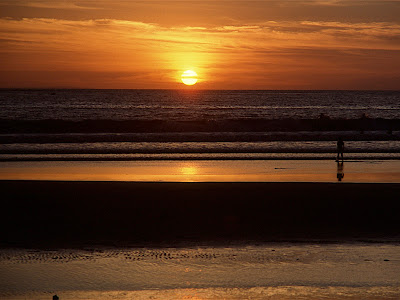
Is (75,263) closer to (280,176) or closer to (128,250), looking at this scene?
(128,250)

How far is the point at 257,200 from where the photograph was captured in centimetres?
1464

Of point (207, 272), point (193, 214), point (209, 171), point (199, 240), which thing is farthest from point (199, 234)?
point (209, 171)

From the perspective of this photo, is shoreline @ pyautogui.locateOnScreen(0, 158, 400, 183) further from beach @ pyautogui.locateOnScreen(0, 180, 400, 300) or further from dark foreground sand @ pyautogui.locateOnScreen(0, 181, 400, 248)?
dark foreground sand @ pyautogui.locateOnScreen(0, 181, 400, 248)

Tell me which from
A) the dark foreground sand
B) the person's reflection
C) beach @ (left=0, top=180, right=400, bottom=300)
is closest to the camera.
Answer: beach @ (left=0, top=180, right=400, bottom=300)

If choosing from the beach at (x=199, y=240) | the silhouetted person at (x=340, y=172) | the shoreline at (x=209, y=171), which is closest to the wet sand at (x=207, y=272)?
the beach at (x=199, y=240)

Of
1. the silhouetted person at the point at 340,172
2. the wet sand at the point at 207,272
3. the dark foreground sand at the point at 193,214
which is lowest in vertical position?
the wet sand at the point at 207,272

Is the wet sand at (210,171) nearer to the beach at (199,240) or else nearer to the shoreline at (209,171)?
the shoreline at (209,171)

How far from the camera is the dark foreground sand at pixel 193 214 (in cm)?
1211

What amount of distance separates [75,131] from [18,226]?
137 ft

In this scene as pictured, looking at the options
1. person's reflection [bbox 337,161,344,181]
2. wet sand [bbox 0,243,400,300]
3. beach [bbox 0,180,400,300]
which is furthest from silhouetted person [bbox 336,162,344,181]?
wet sand [bbox 0,243,400,300]

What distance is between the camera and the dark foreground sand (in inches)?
477

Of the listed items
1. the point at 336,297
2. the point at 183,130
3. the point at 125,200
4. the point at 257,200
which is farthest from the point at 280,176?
the point at 183,130

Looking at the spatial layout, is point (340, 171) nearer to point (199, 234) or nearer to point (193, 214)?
point (193, 214)

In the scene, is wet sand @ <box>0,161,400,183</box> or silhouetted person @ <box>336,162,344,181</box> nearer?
wet sand @ <box>0,161,400,183</box>
